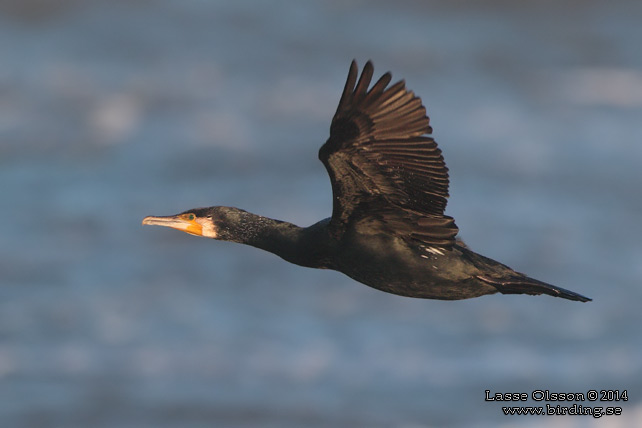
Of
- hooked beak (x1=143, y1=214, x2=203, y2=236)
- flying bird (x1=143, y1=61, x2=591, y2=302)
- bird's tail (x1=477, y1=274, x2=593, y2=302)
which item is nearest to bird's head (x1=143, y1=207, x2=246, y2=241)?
hooked beak (x1=143, y1=214, x2=203, y2=236)

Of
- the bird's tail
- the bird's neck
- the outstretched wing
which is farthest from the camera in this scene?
the bird's neck

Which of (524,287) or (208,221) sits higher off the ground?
(208,221)

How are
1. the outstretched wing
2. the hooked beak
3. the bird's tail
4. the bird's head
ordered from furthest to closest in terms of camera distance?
the hooked beak → the bird's head → the bird's tail → the outstretched wing

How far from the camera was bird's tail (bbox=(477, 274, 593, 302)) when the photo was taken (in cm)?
1166

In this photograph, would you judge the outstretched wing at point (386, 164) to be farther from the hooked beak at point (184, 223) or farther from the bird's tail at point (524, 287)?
the hooked beak at point (184, 223)

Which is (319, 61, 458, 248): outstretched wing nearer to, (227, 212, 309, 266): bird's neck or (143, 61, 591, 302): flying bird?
(143, 61, 591, 302): flying bird

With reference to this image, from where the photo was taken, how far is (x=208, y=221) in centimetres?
1299

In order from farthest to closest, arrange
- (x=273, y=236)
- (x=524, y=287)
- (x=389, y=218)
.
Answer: (x=273, y=236) < (x=524, y=287) < (x=389, y=218)

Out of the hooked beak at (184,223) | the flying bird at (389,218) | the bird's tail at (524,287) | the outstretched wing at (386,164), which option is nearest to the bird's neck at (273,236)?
the flying bird at (389,218)

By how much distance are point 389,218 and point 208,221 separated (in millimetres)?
2238

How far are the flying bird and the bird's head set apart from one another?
0.32 metres

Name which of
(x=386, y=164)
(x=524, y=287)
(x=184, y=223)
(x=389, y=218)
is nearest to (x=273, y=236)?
(x=184, y=223)

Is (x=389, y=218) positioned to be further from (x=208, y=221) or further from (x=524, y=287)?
(x=208, y=221)

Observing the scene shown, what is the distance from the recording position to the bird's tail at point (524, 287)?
11.7 meters
